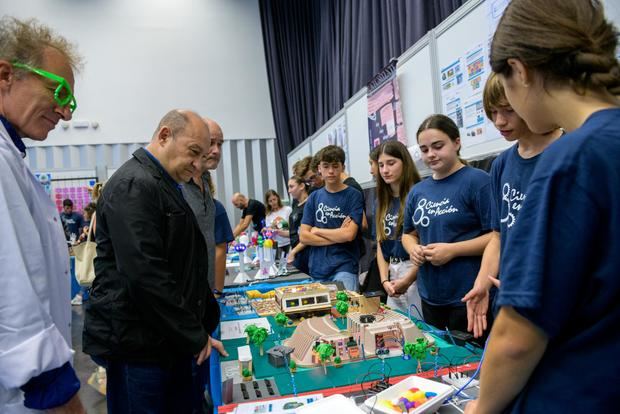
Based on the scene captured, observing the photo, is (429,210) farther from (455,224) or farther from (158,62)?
(158,62)

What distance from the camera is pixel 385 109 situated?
306 centimetres

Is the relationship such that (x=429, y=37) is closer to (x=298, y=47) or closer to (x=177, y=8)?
(x=298, y=47)

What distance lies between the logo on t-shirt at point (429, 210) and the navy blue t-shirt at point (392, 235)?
0.29m

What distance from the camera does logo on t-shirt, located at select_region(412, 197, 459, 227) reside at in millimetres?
1607

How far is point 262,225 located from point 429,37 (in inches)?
121

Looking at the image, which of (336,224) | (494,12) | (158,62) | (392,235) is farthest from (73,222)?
(494,12)

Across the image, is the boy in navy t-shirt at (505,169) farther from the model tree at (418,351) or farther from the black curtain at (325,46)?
the black curtain at (325,46)

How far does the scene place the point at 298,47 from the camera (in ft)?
22.3

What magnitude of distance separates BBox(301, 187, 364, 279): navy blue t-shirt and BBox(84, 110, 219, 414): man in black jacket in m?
1.15

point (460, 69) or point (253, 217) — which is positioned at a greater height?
point (460, 69)

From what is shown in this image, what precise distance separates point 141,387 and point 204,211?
925 mm

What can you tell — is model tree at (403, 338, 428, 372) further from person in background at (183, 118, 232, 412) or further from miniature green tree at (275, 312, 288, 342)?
person in background at (183, 118, 232, 412)

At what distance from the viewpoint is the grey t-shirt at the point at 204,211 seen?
1906mm

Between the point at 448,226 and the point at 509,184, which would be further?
the point at 448,226
